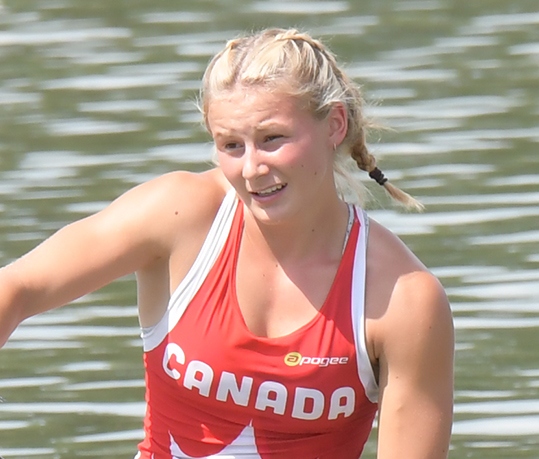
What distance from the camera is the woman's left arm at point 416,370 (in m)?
3.35

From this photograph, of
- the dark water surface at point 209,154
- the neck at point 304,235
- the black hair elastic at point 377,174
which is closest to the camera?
the neck at point 304,235

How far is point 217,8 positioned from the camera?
9180 millimetres

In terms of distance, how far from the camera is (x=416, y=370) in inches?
133

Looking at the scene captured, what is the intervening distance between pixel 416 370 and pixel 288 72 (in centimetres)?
67

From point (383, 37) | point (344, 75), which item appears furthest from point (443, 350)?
point (383, 37)

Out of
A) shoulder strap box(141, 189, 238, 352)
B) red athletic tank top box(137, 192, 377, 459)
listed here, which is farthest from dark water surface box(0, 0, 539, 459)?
shoulder strap box(141, 189, 238, 352)

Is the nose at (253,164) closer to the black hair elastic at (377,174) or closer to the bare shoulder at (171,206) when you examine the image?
the bare shoulder at (171,206)

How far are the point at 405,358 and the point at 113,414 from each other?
5.89 ft

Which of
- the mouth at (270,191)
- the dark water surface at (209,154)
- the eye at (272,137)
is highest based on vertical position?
the eye at (272,137)

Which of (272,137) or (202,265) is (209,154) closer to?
(202,265)

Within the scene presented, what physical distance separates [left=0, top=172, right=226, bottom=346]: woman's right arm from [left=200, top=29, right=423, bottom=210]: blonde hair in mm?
190

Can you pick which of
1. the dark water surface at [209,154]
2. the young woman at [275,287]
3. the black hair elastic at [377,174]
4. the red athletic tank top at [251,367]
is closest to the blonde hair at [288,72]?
the young woman at [275,287]

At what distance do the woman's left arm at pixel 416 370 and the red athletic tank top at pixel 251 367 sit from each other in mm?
60

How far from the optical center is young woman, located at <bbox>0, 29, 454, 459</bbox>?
329 centimetres
